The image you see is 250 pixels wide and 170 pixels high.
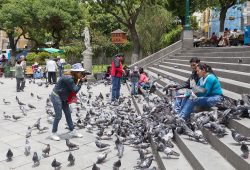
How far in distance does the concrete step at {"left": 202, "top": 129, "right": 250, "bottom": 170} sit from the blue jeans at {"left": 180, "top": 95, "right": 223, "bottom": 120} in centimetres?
82

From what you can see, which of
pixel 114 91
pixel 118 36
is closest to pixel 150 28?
pixel 118 36

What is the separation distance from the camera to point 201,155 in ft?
15.3

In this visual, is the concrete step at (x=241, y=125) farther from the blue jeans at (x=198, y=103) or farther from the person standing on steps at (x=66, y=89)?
the person standing on steps at (x=66, y=89)

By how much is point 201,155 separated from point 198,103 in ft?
5.48

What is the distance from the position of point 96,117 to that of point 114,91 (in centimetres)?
272

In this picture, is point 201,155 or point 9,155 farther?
point 9,155

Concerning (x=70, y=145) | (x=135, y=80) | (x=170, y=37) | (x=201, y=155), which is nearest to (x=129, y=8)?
(x=170, y=37)

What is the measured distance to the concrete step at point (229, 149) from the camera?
3957 millimetres

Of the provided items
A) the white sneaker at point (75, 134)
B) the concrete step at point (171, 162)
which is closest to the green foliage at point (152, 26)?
the white sneaker at point (75, 134)

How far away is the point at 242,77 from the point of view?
25.8 feet

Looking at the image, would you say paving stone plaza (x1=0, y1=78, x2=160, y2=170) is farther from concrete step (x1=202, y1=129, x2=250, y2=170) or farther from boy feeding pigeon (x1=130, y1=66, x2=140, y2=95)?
boy feeding pigeon (x1=130, y1=66, x2=140, y2=95)

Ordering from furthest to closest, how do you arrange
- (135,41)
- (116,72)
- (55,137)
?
(135,41), (116,72), (55,137)

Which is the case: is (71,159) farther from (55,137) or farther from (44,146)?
(55,137)

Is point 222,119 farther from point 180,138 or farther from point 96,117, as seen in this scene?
point 96,117
